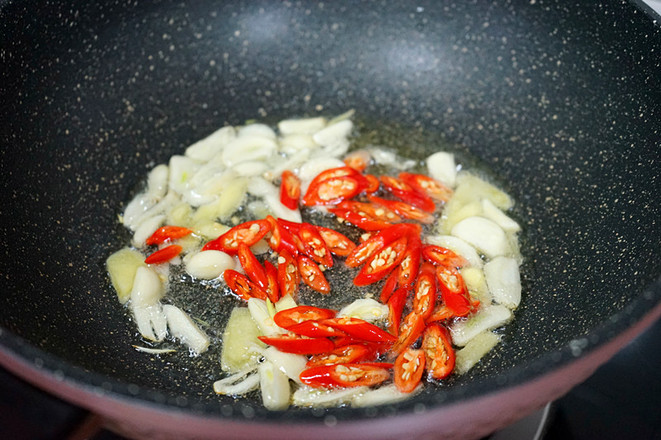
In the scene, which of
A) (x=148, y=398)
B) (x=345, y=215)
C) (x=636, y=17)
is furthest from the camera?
(x=345, y=215)

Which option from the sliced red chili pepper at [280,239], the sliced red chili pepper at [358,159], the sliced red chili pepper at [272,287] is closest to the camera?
the sliced red chili pepper at [272,287]

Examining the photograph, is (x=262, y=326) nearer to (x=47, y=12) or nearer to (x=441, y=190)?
(x=441, y=190)

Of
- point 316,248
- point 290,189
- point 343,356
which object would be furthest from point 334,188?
point 343,356

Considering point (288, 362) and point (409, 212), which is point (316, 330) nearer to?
point (288, 362)

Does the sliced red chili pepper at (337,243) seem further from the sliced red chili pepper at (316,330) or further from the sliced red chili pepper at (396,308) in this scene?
the sliced red chili pepper at (316,330)

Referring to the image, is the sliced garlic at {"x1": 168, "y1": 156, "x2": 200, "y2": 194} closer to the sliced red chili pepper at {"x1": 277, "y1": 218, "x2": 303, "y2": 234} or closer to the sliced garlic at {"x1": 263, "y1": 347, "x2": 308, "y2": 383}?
the sliced red chili pepper at {"x1": 277, "y1": 218, "x2": 303, "y2": 234}

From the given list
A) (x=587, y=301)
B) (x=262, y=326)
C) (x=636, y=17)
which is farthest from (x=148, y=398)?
(x=636, y=17)

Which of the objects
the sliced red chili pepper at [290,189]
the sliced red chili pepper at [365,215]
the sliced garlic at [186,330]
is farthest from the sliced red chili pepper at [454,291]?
the sliced garlic at [186,330]
